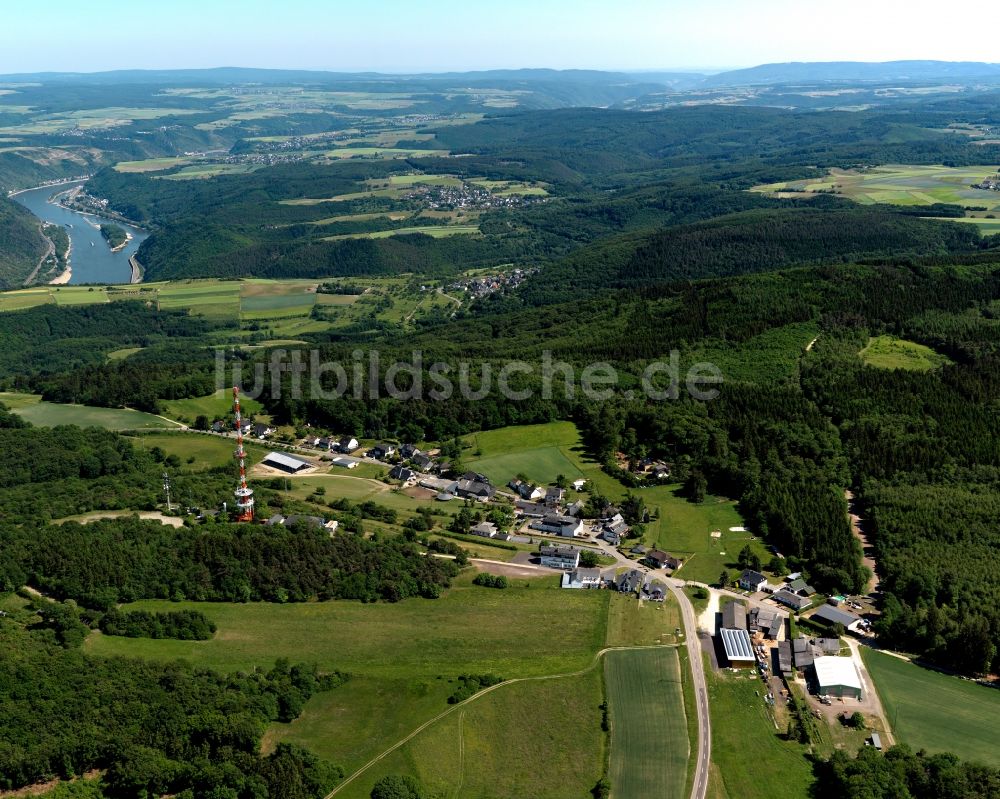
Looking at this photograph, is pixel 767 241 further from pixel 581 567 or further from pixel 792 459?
pixel 581 567

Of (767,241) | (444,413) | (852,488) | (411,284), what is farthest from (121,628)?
(767,241)

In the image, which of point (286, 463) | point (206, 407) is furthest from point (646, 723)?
point (206, 407)

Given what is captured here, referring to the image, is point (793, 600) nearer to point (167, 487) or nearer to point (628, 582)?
point (628, 582)

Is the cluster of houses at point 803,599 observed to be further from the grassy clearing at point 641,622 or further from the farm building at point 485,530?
the farm building at point 485,530

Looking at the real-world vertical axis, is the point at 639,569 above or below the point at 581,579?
below

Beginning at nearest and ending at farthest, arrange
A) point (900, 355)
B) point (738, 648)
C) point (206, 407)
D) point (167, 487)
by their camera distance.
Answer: point (738, 648)
point (167, 487)
point (206, 407)
point (900, 355)

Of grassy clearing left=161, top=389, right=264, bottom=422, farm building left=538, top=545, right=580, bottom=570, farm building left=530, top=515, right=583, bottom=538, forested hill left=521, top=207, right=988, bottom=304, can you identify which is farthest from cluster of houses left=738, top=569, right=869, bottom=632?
forested hill left=521, top=207, right=988, bottom=304

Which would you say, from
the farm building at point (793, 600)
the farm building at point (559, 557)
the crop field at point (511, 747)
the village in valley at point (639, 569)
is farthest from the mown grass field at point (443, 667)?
the farm building at point (793, 600)

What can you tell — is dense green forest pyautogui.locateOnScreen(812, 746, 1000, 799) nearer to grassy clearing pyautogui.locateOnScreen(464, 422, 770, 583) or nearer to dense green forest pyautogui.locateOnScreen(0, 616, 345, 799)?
grassy clearing pyautogui.locateOnScreen(464, 422, 770, 583)
